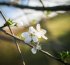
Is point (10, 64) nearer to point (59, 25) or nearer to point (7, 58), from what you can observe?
point (7, 58)

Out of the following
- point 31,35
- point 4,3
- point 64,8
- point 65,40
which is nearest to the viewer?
point 31,35

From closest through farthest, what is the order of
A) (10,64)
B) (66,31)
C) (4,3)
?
(4,3) < (10,64) < (66,31)

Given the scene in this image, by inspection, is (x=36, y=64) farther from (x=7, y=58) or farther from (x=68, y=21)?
(x=68, y=21)

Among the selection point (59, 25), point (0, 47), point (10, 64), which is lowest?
point (10, 64)

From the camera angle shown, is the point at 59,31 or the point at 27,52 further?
the point at 59,31

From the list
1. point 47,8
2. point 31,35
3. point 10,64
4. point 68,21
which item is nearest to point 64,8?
point 47,8

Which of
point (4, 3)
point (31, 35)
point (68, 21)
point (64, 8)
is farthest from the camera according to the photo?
point (68, 21)

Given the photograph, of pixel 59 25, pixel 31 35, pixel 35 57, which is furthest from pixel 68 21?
pixel 31 35

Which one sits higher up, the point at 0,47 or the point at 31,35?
the point at 31,35

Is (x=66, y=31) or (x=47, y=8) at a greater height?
(x=47, y=8)

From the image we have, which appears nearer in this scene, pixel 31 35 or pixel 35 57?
pixel 31 35
